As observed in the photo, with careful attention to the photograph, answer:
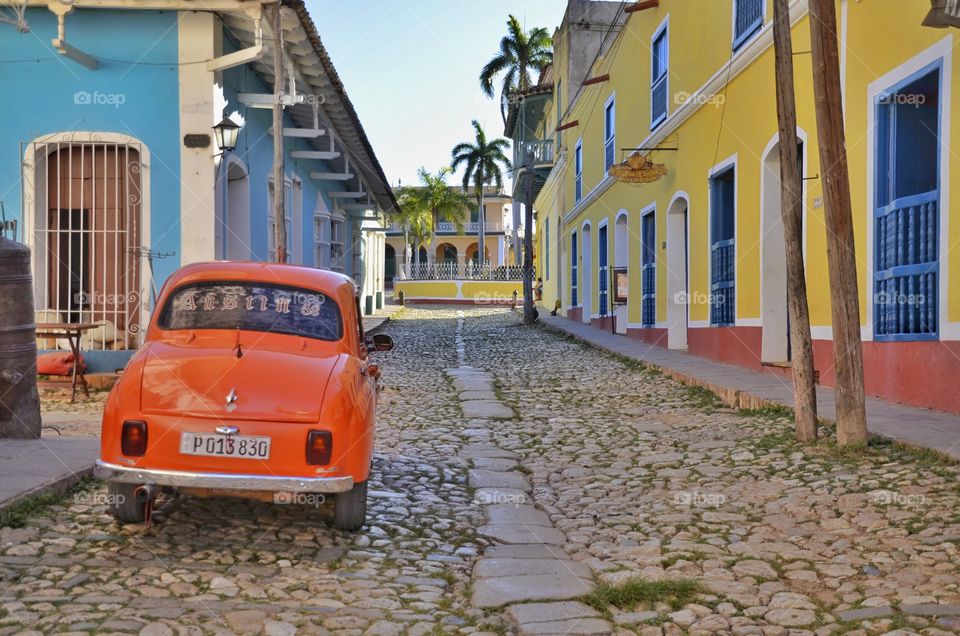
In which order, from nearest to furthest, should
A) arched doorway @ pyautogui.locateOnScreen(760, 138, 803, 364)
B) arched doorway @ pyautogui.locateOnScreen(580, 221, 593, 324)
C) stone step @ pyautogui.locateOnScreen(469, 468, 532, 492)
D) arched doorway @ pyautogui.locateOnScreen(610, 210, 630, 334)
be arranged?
stone step @ pyautogui.locateOnScreen(469, 468, 532, 492) → arched doorway @ pyautogui.locateOnScreen(760, 138, 803, 364) → arched doorway @ pyautogui.locateOnScreen(610, 210, 630, 334) → arched doorway @ pyautogui.locateOnScreen(580, 221, 593, 324)

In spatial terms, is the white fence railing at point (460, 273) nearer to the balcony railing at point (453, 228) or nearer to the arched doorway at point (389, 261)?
the balcony railing at point (453, 228)

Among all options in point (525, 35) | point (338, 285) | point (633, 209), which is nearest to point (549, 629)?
point (338, 285)

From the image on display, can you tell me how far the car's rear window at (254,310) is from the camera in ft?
17.1

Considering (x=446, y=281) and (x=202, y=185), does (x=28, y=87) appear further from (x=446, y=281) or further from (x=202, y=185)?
(x=446, y=281)

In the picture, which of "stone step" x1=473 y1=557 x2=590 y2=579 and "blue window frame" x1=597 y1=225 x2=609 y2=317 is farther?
"blue window frame" x1=597 y1=225 x2=609 y2=317

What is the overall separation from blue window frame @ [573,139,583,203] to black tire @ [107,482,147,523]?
74.9ft

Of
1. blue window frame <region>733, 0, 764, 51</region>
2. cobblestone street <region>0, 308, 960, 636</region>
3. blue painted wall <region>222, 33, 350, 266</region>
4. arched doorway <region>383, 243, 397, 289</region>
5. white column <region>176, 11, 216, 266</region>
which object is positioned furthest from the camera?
arched doorway <region>383, 243, 397, 289</region>

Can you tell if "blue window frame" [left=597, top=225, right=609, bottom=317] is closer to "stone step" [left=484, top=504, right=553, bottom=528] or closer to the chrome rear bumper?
"stone step" [left=484, top=504, right=553, bottom=528]

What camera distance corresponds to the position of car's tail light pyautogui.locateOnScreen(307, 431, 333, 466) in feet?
14.6

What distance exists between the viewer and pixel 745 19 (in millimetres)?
11570

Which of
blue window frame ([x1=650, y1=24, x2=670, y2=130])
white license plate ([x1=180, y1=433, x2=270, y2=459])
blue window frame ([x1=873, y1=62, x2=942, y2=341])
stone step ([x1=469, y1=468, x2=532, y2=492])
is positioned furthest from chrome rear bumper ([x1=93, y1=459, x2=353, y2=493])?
blue window frame ([x1=650, y1=24, x2=670, y2=130])

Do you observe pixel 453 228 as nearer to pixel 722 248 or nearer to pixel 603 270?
pixel 603 270

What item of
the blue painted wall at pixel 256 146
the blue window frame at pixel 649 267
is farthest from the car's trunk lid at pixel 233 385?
the blue window frame at pixel 649 267

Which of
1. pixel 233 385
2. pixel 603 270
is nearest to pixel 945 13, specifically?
pixel 233 385
